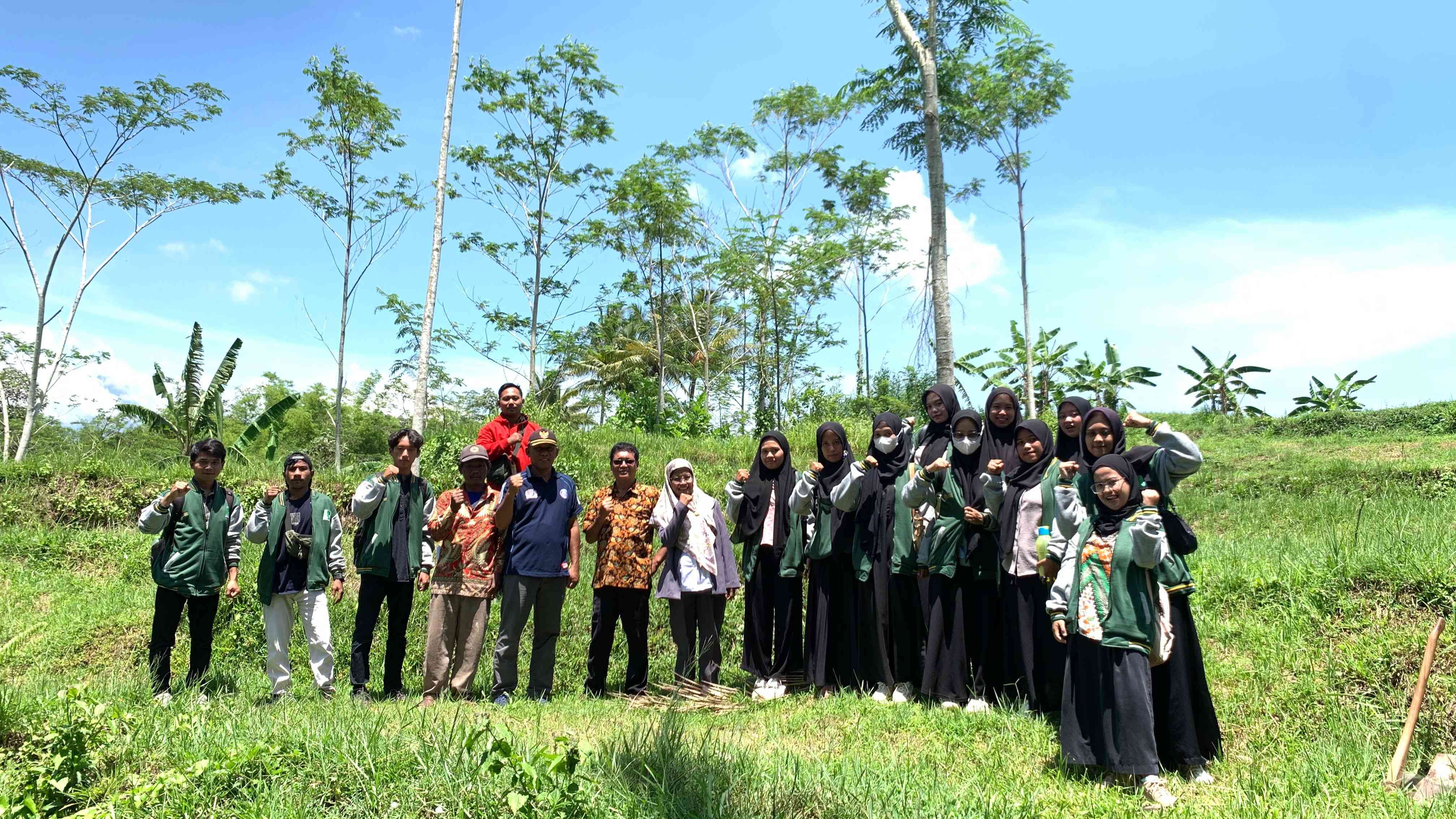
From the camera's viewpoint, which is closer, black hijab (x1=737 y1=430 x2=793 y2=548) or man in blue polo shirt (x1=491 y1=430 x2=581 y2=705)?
man in blue polo shirt (x1=491 y1=430 x2=581 y2=705)

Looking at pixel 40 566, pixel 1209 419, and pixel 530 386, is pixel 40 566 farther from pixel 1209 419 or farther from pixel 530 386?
pixel 1209 419

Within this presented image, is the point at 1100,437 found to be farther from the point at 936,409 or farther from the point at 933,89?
the point at 933,89

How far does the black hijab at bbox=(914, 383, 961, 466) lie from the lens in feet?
16.8

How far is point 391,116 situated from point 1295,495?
49.4 ft

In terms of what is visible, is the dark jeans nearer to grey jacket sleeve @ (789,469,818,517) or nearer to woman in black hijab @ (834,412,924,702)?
grey jacket sleeve @ (789,469,818,517)

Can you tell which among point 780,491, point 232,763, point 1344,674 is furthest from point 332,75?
point 1344,674

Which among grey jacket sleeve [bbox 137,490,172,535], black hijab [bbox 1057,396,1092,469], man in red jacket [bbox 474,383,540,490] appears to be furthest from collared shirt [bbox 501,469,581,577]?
black hijab [bbox 1057,396,1092,469]

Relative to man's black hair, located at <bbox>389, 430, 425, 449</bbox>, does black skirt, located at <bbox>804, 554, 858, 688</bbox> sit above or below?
below

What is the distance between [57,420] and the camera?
93.8 ft

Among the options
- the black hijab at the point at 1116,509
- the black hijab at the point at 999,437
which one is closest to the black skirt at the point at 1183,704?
the black hijab at the point at 1116,509

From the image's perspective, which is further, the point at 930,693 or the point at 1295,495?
the point at 1295,495

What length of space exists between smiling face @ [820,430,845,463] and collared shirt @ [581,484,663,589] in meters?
1.19

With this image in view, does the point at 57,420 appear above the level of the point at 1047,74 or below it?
below

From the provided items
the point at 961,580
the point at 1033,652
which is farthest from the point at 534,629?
the point at 1033,652
